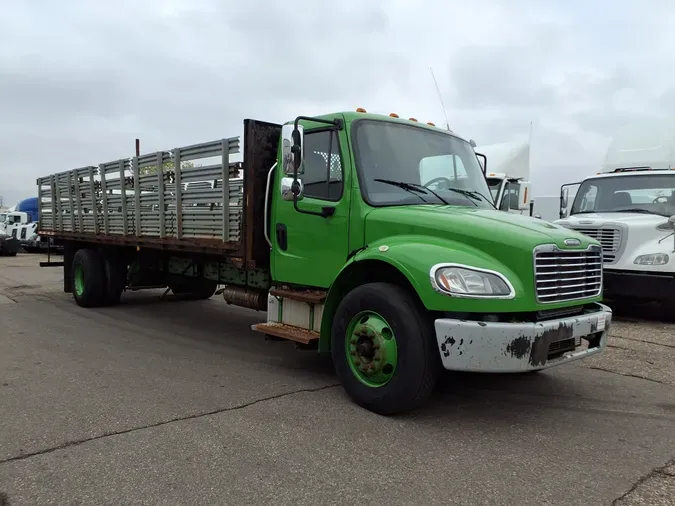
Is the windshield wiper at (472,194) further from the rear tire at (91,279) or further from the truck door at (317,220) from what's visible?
the rear tire at (91,279)

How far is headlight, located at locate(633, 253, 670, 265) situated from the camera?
785 cm

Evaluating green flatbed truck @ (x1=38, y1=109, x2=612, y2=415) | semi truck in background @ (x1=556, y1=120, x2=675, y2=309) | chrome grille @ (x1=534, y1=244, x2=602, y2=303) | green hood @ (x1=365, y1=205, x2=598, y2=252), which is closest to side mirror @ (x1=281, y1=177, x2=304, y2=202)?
green flatbed truck @ (x1=38, y1=109, x2=612, y2=415)

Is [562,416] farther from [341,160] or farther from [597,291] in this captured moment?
[341,160]

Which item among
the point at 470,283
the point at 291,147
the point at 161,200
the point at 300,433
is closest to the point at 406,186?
the point at 291,147

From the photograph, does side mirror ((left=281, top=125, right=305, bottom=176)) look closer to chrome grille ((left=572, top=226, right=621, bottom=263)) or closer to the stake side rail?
the stake side rail

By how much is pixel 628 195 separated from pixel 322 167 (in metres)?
6.52

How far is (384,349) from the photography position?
13.6 feet

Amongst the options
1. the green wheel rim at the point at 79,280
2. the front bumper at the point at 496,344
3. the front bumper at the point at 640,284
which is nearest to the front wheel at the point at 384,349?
the front bumper at the point at 496,344

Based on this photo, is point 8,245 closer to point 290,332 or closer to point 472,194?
point 290,332

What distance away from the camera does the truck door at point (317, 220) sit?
4793 millimetres

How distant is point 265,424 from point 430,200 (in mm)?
2307

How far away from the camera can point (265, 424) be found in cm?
403

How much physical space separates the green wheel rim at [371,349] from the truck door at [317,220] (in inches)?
25.9

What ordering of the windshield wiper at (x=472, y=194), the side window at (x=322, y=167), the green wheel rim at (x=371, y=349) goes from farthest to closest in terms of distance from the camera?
the windshield wiper at (x=472, y=194)
the side window at (x=322, y=167)
the green wheel rim at (x=371, y=349)
